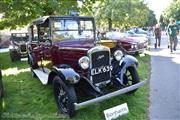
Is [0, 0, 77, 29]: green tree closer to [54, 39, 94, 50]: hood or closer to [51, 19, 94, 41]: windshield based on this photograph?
[51, 19, 94, 41]: windshield

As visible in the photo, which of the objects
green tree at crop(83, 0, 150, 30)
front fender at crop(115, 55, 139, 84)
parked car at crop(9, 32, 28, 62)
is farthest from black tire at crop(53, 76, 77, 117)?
green tree at crop(83, 0, 150, 30)

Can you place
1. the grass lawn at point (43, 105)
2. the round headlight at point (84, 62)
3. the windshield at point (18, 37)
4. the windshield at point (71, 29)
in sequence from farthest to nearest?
1. the windshield at point (18, 37)
2. the windshield at point (71, 29)
3. the grass lawn at point (43, 105)
4. the round headlight at point (84, 62)

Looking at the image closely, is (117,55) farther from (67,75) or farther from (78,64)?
(67,75)

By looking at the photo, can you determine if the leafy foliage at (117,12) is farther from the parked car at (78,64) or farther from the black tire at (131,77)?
the black tire at (131,77)

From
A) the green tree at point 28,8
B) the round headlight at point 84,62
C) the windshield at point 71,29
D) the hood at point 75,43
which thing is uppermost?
the green tree at point 28,8

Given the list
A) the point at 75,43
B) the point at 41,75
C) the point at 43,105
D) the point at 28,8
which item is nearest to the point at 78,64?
the point at 75,43

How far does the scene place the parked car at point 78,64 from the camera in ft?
17.8

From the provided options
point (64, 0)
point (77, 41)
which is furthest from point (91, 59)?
point (64, 0)

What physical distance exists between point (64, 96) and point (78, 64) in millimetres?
767

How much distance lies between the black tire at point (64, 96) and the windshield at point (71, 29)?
1.49 metres

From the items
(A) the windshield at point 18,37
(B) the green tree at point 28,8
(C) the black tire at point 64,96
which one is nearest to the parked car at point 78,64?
(C) the black tire at point 64,96

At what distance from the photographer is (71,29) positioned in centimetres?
711

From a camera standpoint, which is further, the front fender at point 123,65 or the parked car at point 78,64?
the front fender at point 123,65

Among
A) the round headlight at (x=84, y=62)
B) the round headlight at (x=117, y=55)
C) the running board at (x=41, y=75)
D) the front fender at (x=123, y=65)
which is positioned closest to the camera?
the round headlight at (x=84, y=62)
